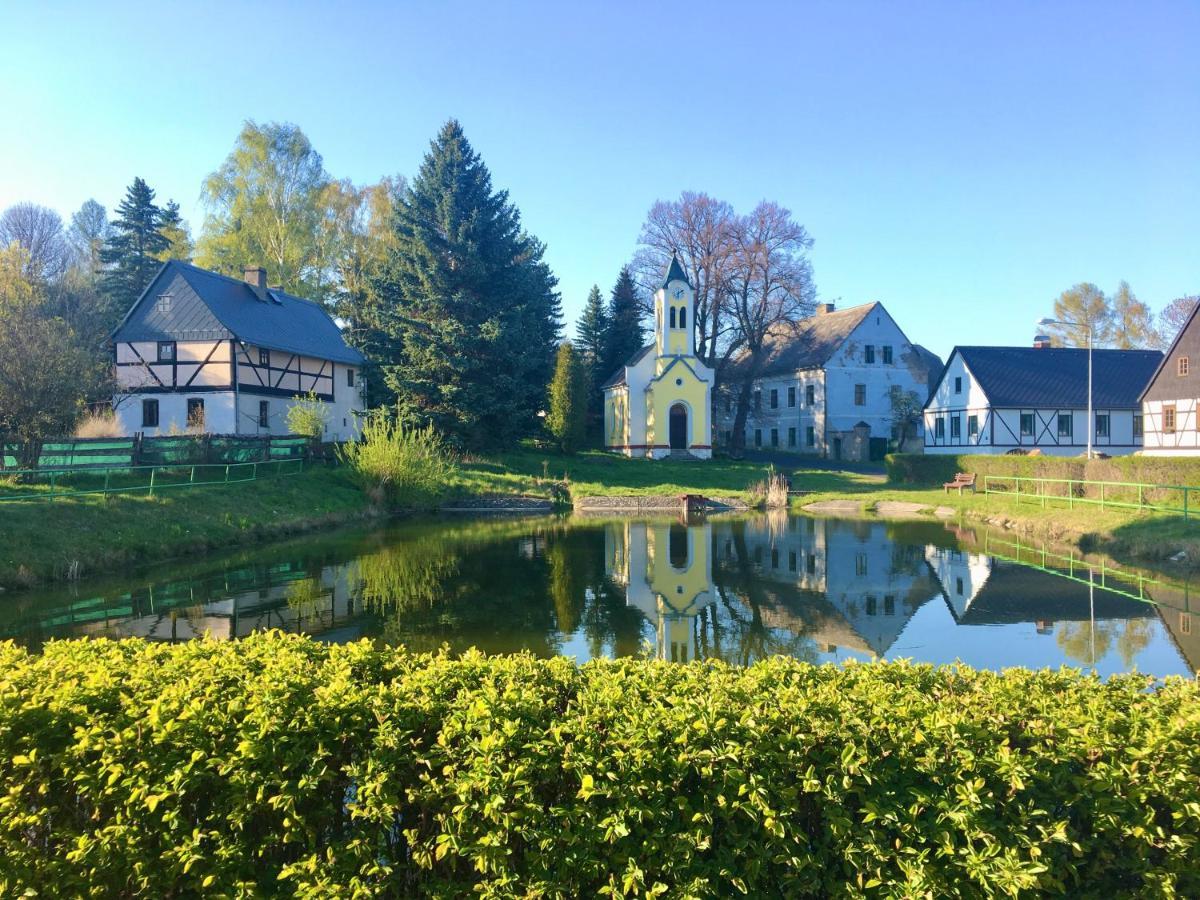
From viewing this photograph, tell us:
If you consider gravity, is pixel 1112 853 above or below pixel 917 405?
below

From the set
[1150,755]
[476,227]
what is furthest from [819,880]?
[476,227]

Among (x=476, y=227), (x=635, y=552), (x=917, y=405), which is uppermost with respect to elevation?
(x=476, y=227)

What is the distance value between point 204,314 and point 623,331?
2769cm

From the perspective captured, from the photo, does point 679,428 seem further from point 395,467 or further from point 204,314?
point 204,314

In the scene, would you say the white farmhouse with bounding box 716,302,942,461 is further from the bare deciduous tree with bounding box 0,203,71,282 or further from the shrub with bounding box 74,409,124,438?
the bare deciduous tree with bounding box 0,203,71,282

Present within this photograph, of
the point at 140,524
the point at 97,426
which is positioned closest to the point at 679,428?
the point at 97,426

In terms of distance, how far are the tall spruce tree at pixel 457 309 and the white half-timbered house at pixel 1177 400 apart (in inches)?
1173

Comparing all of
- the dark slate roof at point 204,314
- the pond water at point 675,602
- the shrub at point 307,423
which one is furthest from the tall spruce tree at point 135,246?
the pond water at point 675,602

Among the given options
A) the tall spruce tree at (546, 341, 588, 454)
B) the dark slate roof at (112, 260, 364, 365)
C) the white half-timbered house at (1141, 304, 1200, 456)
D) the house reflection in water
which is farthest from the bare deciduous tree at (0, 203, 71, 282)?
the white half-timbered house at (1141, 304, 1200, 456)

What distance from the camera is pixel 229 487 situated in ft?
72.1

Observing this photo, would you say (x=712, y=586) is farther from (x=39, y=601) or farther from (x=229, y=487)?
(x=229, y=487)

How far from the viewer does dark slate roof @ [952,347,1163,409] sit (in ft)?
143

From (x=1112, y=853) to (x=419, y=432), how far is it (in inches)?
1284

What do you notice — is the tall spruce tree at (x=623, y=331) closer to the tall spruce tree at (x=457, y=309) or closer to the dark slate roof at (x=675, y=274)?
the dark slate roof at (x=675, y=274)
